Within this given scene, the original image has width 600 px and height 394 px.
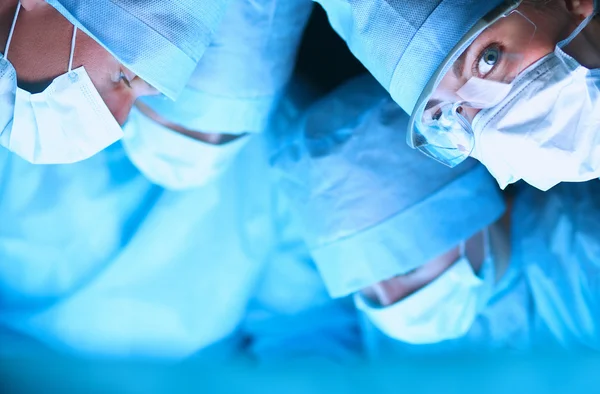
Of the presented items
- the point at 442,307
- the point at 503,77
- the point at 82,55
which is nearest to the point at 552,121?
the point at 503,77

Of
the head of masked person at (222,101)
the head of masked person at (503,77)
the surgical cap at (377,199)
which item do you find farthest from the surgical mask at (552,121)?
the head of masked person at (222,101)

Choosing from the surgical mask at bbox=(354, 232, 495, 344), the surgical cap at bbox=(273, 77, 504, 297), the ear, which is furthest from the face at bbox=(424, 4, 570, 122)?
the ear

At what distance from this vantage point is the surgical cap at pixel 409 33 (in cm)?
68

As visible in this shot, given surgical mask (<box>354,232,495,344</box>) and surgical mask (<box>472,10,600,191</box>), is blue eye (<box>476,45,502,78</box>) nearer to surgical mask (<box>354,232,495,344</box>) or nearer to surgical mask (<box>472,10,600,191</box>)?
surgical mask (<box>472,10,600,191</box>)

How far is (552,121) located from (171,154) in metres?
0.62

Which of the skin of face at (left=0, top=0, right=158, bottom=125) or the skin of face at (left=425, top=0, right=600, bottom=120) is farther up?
the skin of face at (left=425, top=0, right=600, bottom=120)

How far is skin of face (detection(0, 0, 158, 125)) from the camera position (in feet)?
2.27

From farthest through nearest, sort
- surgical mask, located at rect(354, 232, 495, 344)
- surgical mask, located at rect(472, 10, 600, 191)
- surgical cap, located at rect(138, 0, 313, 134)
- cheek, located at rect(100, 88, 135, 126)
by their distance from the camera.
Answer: surgical mask, located at rect(354, 232, 495, 344) < surgical cap, located at rect(138, 0, 313, 134) < cheek, located at rect(100, 88, 135, 126) < surgical mask, located at rect(472, 10, 600, 191)

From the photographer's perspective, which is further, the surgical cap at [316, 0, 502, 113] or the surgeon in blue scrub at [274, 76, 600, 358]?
the surgeon in blue scrub at [274, 76, 600, 358]

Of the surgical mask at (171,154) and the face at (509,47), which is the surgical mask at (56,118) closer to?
the surgical mask at (171,154)

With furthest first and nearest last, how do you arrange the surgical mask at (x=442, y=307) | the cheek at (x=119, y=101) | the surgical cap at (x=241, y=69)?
the surgical mask at (x=442, y=307) < the surgical cap at (x=241, y=69) < the cheek at (x=119, y=101)

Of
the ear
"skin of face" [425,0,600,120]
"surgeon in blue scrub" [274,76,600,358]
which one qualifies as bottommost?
"surgeon in blue scrub" [274,76,600,358]

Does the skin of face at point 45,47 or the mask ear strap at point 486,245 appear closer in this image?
the skin of face at point 45,47

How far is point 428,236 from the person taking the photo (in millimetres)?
939
